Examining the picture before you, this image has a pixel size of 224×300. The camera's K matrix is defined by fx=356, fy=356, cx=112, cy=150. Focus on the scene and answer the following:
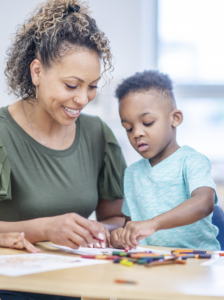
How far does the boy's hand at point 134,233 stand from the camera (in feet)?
3.07

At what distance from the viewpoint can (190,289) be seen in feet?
1.84

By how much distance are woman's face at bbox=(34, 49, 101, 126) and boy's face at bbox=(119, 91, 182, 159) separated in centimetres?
19

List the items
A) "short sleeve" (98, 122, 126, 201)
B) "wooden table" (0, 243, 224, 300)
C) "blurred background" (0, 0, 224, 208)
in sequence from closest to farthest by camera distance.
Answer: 1. "wooden table" (0, 243, 224, 300)
2. "short sleeve" (98, 122, 126, 201)
3. "blurred background" (0, 0, 224, 208)

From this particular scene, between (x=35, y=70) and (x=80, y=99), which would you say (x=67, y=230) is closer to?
(x=80, y=99)

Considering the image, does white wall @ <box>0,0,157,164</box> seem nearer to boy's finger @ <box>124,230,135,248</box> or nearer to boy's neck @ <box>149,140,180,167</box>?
boy's neck @ <box>149,140,180,167</box>

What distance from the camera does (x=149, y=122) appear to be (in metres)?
1.31

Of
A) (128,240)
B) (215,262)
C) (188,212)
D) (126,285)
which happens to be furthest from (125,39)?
(126,285)

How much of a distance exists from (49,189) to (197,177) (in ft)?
1.71

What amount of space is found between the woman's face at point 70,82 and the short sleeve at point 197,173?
419mm

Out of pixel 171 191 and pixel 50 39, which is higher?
pixel 50 39

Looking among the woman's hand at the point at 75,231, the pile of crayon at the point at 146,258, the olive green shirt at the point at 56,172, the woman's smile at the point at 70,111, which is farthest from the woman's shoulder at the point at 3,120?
the pile of crayon at the point at 146,258

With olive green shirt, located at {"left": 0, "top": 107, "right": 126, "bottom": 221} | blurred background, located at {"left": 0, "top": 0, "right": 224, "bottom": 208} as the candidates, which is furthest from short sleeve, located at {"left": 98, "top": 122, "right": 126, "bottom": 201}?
blurred background, located at {"left": 0, "top": 0, "right": 224, "bottom": 208}

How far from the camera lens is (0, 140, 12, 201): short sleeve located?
1.11 m

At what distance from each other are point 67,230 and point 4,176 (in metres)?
0.38
